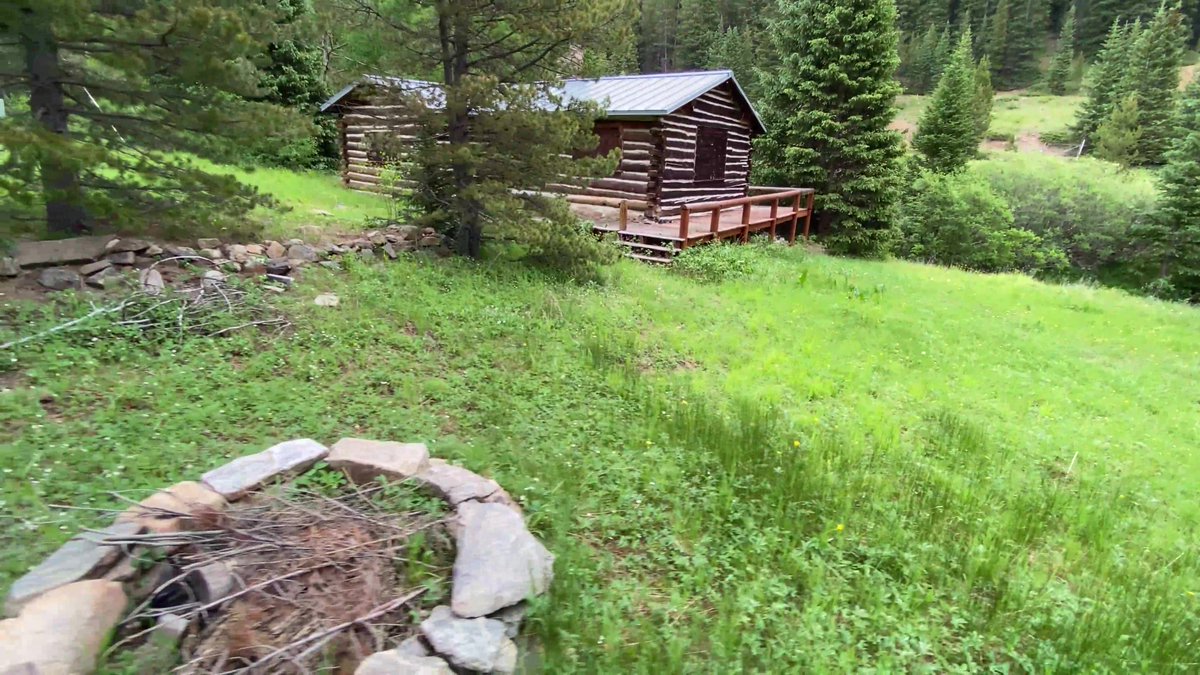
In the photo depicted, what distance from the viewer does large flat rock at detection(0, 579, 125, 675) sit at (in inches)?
92.7

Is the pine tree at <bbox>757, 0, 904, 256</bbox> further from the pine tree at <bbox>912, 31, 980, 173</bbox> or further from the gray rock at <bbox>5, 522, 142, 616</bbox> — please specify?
the gray rock at <bbox>5, 522, 142, 616</bbox>

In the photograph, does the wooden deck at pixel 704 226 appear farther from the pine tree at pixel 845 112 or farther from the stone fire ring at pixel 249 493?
the stone fire ring at pixel 249 493

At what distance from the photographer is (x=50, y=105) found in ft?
22.1

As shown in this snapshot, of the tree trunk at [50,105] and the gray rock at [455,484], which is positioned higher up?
the tree trunk at [50,105]

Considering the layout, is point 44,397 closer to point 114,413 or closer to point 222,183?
point 114,413

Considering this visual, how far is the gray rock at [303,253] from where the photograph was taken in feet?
27.1

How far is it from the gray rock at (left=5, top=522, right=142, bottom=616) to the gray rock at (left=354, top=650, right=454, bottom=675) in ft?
4.59

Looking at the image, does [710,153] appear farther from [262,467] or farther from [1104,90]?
[1104,90]

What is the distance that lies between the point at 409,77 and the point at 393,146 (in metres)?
1.28

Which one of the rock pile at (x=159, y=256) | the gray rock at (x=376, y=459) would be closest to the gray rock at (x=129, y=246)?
the rock pile at (x=159, y=256)

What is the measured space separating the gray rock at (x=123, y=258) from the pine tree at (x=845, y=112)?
57.9 ft

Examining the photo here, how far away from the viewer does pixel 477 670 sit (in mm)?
2652

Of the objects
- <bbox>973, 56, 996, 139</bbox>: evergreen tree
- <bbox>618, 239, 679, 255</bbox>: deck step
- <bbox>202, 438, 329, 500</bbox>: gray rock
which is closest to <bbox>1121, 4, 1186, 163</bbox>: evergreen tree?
<bbox>973, 56, 996, 139</bbox>: evergreen tree

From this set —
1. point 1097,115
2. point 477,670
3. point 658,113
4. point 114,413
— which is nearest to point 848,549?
point 477,670
